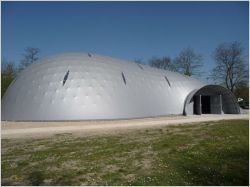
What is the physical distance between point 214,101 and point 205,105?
171cm

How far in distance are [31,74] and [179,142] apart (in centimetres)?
2313

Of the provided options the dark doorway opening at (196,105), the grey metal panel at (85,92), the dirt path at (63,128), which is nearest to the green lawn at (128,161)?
the dirt path at (63,128)

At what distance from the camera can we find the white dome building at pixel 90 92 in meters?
30.8

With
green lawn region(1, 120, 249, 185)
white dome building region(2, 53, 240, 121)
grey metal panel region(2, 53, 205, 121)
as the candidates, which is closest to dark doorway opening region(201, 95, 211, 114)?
white dome building region(2, 53, 240, 121)

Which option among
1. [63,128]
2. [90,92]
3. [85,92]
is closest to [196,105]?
[90,92]

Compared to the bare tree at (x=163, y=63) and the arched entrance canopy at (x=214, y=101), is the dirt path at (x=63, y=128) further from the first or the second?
the bare tree at (x=163, y=63)

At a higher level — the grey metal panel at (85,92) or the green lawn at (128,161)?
the grey metal panel at (85,92)

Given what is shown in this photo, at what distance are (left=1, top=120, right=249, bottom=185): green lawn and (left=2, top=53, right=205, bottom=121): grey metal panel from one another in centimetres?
1334

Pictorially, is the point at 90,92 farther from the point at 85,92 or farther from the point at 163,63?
the point at 163,63

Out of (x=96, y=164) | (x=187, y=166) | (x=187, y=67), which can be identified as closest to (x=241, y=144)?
(x=187, y=166)

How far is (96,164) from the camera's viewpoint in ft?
37.5

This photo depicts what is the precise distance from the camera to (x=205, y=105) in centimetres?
4588

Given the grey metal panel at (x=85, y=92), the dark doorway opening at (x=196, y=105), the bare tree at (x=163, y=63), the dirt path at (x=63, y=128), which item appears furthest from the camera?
the bare tree at (x=163, y=63)

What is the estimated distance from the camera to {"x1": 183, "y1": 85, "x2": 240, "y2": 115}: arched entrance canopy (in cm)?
4241
